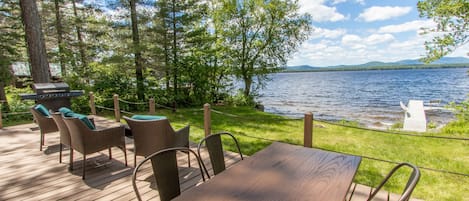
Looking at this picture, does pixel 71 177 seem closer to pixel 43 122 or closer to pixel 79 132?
pixel 79 132

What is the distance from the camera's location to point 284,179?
4.85ft

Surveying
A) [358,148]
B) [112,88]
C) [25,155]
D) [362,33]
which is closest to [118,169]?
[25,155]

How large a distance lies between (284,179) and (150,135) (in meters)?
1.96

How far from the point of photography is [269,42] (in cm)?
1173

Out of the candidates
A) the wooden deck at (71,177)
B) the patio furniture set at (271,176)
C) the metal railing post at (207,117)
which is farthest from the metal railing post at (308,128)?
the metal railing post at (207,117)

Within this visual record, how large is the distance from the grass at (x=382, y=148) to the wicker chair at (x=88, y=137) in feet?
5.90

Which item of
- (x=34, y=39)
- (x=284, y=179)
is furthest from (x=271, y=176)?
(x=34, y=39)

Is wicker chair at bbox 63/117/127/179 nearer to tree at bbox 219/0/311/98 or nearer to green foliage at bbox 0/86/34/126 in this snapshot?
green foliage at bbox 0/86/34/126

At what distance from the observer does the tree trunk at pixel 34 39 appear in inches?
231

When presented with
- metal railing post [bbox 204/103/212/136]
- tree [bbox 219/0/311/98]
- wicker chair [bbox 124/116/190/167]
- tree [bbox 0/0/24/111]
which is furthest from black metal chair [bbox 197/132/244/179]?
tree [bbox 219/0/311/98]

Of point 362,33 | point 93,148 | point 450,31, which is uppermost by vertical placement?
point 362,33

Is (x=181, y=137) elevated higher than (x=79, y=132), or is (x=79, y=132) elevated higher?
(x=79, y=132)

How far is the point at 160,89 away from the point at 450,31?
9604mm

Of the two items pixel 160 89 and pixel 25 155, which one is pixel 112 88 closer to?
pixel 160 89
